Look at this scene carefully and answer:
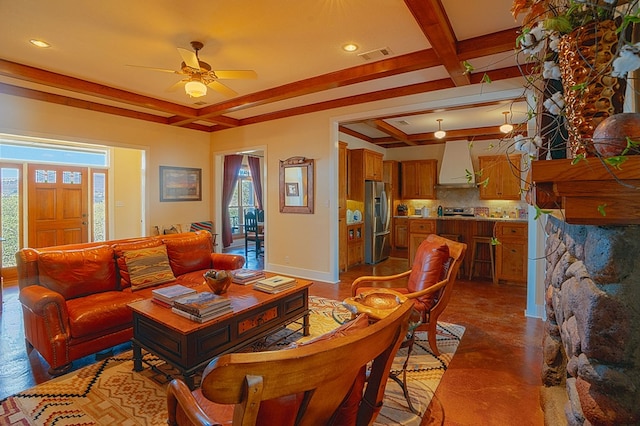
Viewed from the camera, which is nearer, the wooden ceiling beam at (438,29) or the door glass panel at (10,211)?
the wooden ceiling beam at (438,29)

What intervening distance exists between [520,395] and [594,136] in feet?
6.55

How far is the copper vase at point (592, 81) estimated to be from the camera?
3.40 feet

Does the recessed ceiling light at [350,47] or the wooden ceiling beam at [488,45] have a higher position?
the recessed ceiling light at [350,47]

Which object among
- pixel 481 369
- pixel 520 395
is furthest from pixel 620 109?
pixel 481 369

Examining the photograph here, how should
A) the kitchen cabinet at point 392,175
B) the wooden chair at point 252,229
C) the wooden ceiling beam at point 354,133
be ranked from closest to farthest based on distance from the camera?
the wooden ceiling beam at point 354,133 → the wooden chair at point 252,229 → the kitchen cabinet at point 392,175

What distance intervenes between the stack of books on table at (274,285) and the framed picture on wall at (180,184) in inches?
162

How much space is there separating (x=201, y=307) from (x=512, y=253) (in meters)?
4.73

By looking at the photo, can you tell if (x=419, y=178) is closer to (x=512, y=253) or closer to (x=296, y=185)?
(x=512, y=253)

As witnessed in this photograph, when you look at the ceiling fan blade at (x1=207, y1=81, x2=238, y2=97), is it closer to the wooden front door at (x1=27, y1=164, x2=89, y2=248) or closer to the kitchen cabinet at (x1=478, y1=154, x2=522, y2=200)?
the wooden front door at (x1=27, y1=164, x2=89, y2=248)

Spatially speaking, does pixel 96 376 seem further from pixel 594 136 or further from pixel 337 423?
pixel 594 136

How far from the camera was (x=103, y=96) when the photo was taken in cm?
450

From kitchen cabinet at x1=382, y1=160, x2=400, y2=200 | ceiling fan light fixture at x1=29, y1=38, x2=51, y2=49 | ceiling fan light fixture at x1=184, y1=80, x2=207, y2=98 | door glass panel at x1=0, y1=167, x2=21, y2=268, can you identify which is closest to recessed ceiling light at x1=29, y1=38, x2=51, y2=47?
ceiling fan light fixture at x1=29, y1=38, x2=51, y2=49

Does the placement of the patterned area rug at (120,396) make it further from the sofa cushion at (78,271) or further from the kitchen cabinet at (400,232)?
the kitchen cabinet at (400,232)

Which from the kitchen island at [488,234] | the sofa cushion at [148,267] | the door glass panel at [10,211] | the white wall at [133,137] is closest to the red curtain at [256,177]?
the white wall at [133,137]
